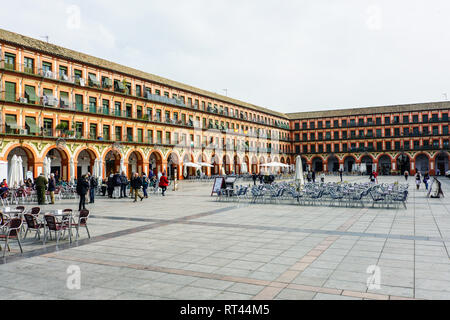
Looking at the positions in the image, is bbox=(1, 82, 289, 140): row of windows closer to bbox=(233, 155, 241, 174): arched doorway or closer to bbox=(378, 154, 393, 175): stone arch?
bbox=(233, 155, 241, 174): arched doorway

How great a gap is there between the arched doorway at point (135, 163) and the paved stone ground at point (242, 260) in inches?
1172

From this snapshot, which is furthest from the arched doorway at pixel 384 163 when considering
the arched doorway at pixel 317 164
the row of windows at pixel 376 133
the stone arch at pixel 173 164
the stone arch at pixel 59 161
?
the stone arch at pixel 59 161

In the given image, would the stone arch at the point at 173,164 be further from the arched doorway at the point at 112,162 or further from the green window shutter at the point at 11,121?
the green window shutter at the point at 11,121

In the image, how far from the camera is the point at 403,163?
65.4m

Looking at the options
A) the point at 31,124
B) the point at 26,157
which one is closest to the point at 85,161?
the point at 26,157

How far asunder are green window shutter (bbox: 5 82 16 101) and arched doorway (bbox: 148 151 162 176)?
17520mm

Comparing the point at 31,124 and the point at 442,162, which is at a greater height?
the point at 31,124

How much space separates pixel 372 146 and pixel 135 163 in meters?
47.4

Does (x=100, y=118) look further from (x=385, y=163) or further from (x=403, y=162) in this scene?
(x=403, y=162)

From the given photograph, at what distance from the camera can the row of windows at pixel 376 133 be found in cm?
6332

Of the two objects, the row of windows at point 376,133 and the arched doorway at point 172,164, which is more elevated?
the row of windows at point 376,133

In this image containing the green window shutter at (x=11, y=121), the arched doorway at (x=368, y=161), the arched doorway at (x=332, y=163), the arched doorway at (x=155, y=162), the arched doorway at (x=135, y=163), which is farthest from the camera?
the arched doorway at (x=332, y=163)

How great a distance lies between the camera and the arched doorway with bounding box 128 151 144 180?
41000 millimetres

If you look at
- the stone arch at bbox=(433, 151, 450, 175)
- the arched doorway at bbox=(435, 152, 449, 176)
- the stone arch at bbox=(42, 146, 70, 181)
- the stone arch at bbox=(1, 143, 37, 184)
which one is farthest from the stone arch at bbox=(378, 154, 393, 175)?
the stone arch at bbox=(1, 143, 37, 184)
